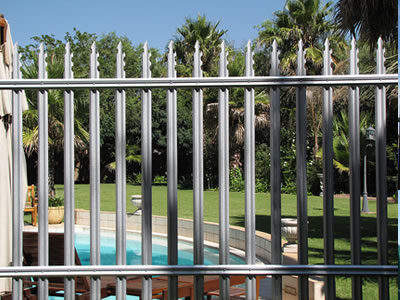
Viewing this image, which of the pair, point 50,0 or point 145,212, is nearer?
point 145,212

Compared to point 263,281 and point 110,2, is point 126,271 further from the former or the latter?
point 110,2

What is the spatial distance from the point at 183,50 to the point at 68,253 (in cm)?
2259

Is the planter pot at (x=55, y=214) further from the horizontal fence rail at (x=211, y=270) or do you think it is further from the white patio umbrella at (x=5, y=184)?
the horizontal fence rail at (x=211, y=270)

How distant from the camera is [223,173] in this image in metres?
2.90

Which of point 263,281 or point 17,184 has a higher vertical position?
point 17,184

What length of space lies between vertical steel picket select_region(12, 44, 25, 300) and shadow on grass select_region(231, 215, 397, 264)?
15.5 ft

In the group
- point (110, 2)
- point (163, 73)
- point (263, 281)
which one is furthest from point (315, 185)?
point (110, 2)

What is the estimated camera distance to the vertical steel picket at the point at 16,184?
9.71 ft

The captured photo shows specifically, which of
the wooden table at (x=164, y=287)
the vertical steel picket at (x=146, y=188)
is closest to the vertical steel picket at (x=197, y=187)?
the vertical steel picket at (x=146, y=188)

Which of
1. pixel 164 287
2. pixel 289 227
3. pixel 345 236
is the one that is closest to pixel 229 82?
pixel 164 287

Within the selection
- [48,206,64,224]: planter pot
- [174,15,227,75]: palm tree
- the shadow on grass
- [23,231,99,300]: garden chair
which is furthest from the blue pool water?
[174,15,227,75]: palm tree

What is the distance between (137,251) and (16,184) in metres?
8.25

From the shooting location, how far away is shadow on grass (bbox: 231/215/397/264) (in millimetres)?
7020

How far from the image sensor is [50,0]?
34.3 meters
